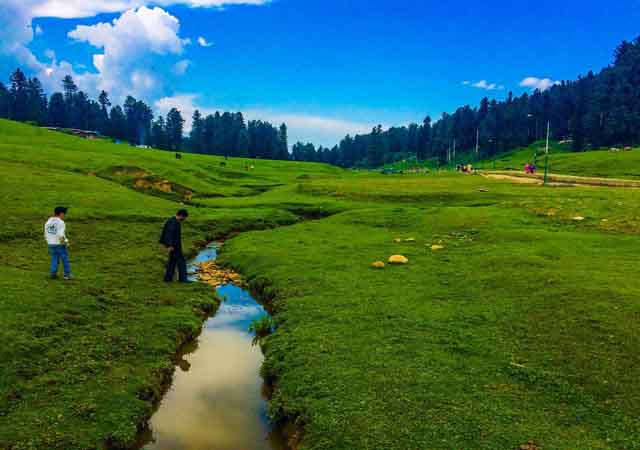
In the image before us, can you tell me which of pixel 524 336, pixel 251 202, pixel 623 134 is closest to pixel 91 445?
pixel 524 336

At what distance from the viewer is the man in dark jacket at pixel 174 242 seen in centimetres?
2466

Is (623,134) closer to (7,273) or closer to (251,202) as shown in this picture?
(251,202)

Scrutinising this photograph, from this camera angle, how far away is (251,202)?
58531 mm

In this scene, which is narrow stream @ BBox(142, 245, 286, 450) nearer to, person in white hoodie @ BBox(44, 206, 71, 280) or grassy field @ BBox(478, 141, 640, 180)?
person in white hoodie @ BBox(44, 206, 71, 280)

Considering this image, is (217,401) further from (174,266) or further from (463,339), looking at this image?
(174,266)

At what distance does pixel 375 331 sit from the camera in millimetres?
18312

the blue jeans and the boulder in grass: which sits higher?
the blue jeans

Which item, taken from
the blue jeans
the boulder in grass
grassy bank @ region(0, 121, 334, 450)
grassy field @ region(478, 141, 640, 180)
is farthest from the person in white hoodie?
grassy field @ region(478, 141, 640, 180)

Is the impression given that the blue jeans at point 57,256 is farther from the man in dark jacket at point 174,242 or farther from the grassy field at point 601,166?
the grassy field at point 601,166

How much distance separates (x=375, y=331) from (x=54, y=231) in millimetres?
16024

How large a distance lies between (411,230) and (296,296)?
19.4m

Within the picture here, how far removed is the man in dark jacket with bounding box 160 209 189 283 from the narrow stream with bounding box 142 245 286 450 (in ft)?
17.0

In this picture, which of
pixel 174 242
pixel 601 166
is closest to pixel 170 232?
pixel 174 242

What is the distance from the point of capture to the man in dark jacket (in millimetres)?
24656
